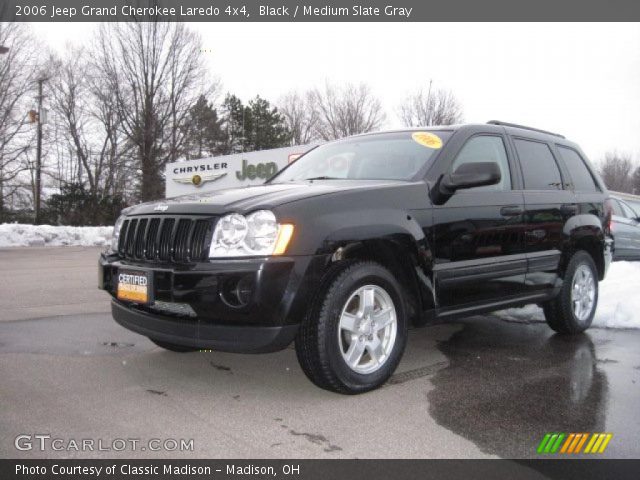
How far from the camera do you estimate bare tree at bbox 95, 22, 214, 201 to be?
31.6m

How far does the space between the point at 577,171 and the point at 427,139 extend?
2144 mm

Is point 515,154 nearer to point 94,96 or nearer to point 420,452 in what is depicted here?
point 420,452

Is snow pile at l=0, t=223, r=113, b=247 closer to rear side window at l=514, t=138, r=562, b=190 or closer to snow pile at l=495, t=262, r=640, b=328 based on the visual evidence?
snow pile at l=495, t=262, r=640, b=328

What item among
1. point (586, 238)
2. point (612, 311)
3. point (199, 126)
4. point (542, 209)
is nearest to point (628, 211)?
point (612, 311)

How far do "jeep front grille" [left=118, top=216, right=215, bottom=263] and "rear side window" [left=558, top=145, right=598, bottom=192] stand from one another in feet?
12.5

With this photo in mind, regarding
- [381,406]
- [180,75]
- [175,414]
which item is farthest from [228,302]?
[180,75]

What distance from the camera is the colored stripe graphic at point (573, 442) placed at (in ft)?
8.79

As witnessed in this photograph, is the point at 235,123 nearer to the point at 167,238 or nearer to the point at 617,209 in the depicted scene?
the point at 617,209

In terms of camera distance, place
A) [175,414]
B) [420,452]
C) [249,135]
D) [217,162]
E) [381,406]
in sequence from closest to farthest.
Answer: [420,452] < [175,414] < [381,406] < [217,162] < [249,135]

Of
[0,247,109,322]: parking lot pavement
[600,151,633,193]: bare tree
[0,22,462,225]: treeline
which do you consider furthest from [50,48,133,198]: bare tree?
[600,151,633,193]: bare tree

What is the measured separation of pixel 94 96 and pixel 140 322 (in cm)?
3390

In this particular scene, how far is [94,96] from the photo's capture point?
33.6 meters

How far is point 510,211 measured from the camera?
443 centimetres
